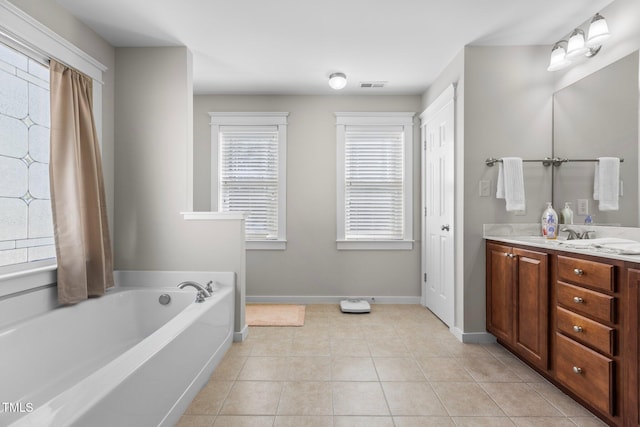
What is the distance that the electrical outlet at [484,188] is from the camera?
9.41ft

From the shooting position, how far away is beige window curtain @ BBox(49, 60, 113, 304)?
219 centimetres

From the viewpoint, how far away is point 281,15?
2453 mm

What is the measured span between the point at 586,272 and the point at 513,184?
3.47 feet

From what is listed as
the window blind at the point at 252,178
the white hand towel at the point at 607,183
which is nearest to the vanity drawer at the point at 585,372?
the white hand towel at the point at 607,183

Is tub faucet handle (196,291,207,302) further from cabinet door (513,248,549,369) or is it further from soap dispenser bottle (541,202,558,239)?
soap dispenser bottle (541,202,558,239)

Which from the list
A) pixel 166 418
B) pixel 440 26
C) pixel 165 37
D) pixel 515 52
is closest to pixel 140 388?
pixel 166 418

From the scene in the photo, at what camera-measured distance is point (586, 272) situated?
1.83m

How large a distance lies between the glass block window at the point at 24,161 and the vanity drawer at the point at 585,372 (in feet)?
10.7

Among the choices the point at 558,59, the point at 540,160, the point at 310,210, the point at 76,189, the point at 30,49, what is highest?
the point at 558,59

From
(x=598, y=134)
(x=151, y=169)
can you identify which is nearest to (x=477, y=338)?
(x=598, y=134)

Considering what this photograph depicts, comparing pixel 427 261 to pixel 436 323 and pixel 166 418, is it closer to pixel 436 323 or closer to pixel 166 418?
pixel 436 323

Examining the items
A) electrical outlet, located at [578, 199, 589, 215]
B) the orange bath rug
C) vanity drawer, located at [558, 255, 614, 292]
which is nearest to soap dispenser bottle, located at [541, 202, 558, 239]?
electrical outlet, located at [578, 199, 589, 215]

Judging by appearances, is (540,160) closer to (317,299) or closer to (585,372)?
(585,372)

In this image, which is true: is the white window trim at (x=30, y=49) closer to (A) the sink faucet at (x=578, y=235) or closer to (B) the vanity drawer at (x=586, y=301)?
(B) the vanity drawer at (x=586, y=301)
